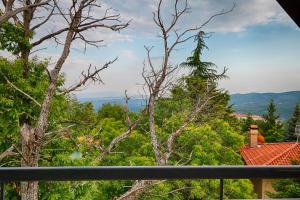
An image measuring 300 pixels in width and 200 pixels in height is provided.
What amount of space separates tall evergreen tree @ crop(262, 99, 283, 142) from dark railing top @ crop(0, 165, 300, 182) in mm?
30960

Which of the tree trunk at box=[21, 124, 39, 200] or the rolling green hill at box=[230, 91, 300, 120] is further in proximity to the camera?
the rolling green hill at box=[230, 91, 300, 120]

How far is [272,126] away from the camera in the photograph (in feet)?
107

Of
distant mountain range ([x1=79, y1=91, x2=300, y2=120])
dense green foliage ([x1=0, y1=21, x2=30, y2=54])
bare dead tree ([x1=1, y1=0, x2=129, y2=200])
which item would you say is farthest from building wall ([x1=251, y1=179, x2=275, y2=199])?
dense green foliage ([x1=0, y1=21, x2=30, y2=54])

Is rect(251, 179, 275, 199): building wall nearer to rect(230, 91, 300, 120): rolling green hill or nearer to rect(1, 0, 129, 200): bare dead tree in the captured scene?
rect(1, 0, 129, 200): bare dead tree

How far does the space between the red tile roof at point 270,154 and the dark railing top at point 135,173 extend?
1440cm

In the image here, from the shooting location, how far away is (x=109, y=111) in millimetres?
22719

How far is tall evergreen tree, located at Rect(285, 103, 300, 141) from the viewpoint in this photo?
31858 millimetres

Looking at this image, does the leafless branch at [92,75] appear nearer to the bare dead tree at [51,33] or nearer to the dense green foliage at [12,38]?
the bare dead tree at [51,33]

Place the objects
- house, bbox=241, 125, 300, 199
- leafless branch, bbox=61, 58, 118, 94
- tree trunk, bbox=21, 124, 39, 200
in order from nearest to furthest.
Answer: tree trunk, bbox=21, 124, 39, 200 → leafless branch, bbox=61, 58, 118, 94 → house, bbox=241, 125, 300, 199

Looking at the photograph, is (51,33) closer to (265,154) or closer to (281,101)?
(265,154)

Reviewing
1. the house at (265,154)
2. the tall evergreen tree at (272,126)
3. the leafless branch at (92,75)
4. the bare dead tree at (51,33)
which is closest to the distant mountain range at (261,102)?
the tall evergreen tree at (272,126)

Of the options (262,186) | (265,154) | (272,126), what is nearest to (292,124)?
(272,126)

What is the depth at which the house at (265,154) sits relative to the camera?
14758 mm

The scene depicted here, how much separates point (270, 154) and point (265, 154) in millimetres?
368
